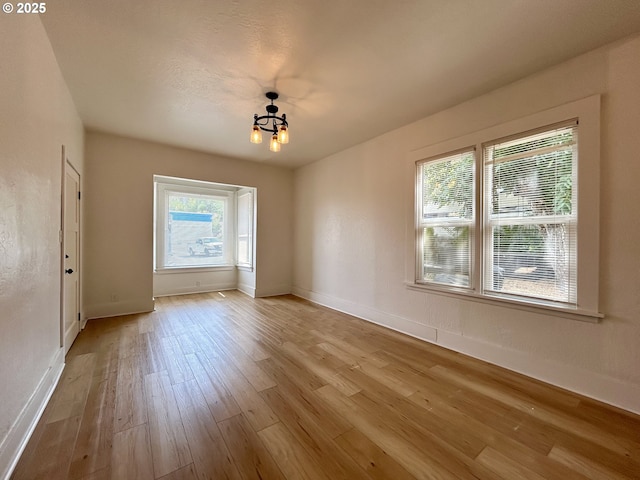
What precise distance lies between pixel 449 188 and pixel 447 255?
31.4 inches

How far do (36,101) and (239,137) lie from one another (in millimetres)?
2378

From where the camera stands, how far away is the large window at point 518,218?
216 cm

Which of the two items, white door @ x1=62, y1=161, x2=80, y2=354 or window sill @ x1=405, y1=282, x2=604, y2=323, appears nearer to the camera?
window sill @ x1=405, y1=282, x2=604, y2=323

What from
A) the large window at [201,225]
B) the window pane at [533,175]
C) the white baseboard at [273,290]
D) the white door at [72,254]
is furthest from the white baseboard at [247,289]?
the window pane at [533,175]

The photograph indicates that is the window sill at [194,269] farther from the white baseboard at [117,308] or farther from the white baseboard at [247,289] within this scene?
the white baseboard at [117,308]

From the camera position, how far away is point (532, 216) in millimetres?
2457

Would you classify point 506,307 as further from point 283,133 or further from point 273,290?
point 273,290

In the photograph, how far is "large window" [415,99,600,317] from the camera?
2158 millimetres

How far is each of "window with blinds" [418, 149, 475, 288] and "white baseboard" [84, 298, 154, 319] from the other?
14.3 feet

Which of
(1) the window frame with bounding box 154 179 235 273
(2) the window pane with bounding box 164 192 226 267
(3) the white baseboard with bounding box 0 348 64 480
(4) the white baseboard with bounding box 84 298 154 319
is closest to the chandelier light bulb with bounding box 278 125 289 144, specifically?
(3) the white baseboard with bounding box 0 348 64 480

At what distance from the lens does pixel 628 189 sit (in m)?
1.98

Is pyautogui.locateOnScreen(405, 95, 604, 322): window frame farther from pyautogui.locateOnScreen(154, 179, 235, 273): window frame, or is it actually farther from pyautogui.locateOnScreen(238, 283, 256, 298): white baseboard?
pyautogui.locateOnScreen(154, 179, 235, 273): window frame

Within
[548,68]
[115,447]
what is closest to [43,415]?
[115,447]

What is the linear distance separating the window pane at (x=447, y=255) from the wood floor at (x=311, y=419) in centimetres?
85
